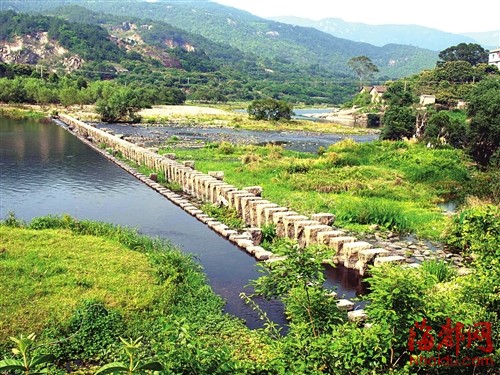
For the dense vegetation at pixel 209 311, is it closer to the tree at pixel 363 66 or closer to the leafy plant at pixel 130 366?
the leafy plant at pixel 130 366

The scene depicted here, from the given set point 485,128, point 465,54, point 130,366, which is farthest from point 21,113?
point 465,54

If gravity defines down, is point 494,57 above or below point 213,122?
above

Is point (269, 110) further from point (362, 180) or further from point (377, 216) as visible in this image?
point (377, 216)

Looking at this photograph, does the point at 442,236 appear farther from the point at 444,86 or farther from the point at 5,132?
the point at 444,86

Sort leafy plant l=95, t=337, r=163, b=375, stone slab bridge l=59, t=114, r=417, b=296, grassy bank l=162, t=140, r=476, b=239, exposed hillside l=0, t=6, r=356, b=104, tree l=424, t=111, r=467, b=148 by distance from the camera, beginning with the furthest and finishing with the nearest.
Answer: exposed hillside l=0, t=6, r=356, b=104
tree l=424, t=111, r=467, b=148
grassy bank l=162, t=140, r=476, b=239
stone slab bridge l=59, t=114, r=417, b=296
leafy plant l=95, t=337, r=163, b=375

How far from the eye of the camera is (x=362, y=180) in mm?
26375

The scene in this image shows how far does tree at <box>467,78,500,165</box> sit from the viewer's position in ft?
119

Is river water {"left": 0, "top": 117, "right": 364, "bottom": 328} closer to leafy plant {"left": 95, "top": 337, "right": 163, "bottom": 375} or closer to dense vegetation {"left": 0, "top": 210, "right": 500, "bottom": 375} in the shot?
dense vegetation {"left": 0, "top": 210, "right": 500, "bottom": 375}

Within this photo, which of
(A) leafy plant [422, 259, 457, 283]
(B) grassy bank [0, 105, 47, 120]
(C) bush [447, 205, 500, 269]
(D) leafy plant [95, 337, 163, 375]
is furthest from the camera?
(B) grassy bank [0, 105, 47, 120]

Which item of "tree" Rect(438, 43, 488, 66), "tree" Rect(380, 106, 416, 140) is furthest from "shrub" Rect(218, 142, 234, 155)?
"tree" Rect(438, 43, 488, 66)

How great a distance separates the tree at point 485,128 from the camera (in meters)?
36.2

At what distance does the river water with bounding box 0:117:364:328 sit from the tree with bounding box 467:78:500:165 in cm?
2505

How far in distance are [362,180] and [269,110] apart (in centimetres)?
5103

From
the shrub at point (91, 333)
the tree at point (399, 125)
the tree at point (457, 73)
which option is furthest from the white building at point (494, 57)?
the shrub at point (91, 333)
